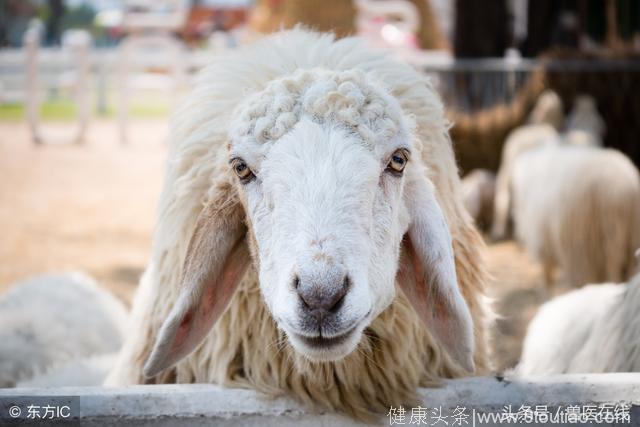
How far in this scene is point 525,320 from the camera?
6.21 meters

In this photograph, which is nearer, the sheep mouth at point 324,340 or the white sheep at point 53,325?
the sheep mouth at point 324,340

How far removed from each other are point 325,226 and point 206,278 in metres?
0.51

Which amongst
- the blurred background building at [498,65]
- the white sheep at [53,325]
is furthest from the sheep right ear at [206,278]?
the blurred background building at [498,65]

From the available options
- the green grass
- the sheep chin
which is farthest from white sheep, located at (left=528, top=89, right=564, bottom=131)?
the green grass

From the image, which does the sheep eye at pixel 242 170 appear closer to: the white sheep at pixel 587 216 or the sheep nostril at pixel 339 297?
the sheep nostril at pixel 339 297

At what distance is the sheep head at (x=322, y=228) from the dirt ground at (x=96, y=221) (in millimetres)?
1714

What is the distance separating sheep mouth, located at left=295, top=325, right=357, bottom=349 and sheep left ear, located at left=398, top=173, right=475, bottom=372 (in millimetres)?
484

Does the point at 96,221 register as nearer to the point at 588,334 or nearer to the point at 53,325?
the point at 53,325

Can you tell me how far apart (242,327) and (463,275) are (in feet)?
2.66

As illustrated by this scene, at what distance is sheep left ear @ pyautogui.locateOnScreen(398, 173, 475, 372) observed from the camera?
89.0 inches

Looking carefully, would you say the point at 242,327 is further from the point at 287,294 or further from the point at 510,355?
the point at 510,355

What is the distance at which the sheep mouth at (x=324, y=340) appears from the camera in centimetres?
187

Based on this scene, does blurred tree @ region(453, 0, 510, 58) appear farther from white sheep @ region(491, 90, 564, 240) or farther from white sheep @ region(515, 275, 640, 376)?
white sheep @ region(515, 275, 640, 376)

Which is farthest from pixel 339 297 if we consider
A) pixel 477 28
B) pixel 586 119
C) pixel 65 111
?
pixel 65 111
